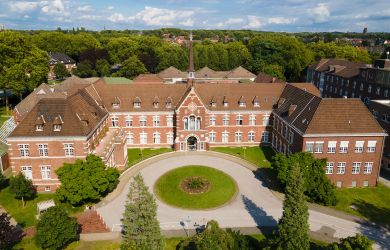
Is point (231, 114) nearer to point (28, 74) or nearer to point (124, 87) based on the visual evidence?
point (124, 87)

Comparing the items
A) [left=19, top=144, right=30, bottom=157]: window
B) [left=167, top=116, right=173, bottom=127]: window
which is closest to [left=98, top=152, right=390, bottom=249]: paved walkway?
[left=19, top=144, right=30, bottom=157]: window

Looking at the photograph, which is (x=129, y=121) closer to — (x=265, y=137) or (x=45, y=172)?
(x=45, y=172)

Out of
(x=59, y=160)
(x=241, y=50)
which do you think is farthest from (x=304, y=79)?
(x=59, y=160)

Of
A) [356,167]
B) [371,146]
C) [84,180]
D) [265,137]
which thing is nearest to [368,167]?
[356,167]

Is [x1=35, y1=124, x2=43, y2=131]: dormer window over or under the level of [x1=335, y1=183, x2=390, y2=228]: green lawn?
over

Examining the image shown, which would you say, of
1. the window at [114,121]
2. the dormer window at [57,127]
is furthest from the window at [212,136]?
the dormer window at [57,127]

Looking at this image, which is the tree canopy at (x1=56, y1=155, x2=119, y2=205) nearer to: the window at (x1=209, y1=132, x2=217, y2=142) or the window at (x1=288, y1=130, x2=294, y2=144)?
the window at (x1=209, y1=132, x2=217, y2=142)
